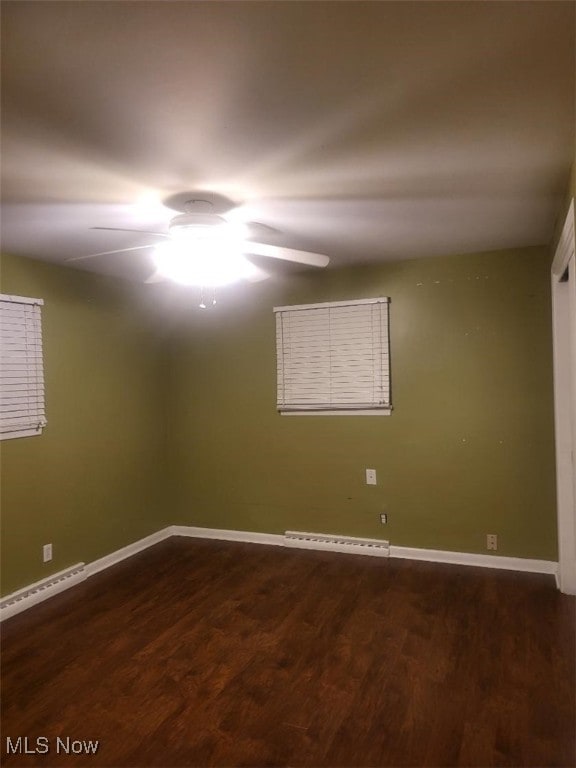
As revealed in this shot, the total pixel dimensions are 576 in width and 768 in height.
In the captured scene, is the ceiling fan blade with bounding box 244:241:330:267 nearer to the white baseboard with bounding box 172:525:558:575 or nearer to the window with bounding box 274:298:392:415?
the window with bounding box 274:298:392:415

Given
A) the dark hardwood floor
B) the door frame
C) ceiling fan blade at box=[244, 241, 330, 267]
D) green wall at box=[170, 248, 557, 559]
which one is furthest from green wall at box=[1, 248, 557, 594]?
ceiling fan blade at box=[244, 241, 330, 267]

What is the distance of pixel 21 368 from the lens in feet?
11.0

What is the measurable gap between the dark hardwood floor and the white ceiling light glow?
203 cm

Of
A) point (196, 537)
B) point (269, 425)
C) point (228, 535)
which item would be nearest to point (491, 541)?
point (269, 425)

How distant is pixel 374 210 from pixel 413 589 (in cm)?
245

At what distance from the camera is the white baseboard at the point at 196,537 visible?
3.31 metres

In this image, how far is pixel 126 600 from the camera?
340 cm

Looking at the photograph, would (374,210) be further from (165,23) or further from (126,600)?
(126,600)

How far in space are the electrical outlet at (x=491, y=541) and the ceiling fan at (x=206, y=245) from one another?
2.46m

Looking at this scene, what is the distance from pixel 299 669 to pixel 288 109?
249cm

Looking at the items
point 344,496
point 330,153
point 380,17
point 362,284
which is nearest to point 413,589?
point 344,496

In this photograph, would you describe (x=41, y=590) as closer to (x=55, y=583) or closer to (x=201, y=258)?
(x=55, y=583)

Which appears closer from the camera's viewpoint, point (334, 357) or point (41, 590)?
point (41, 590)

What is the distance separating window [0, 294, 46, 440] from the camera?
323cm
